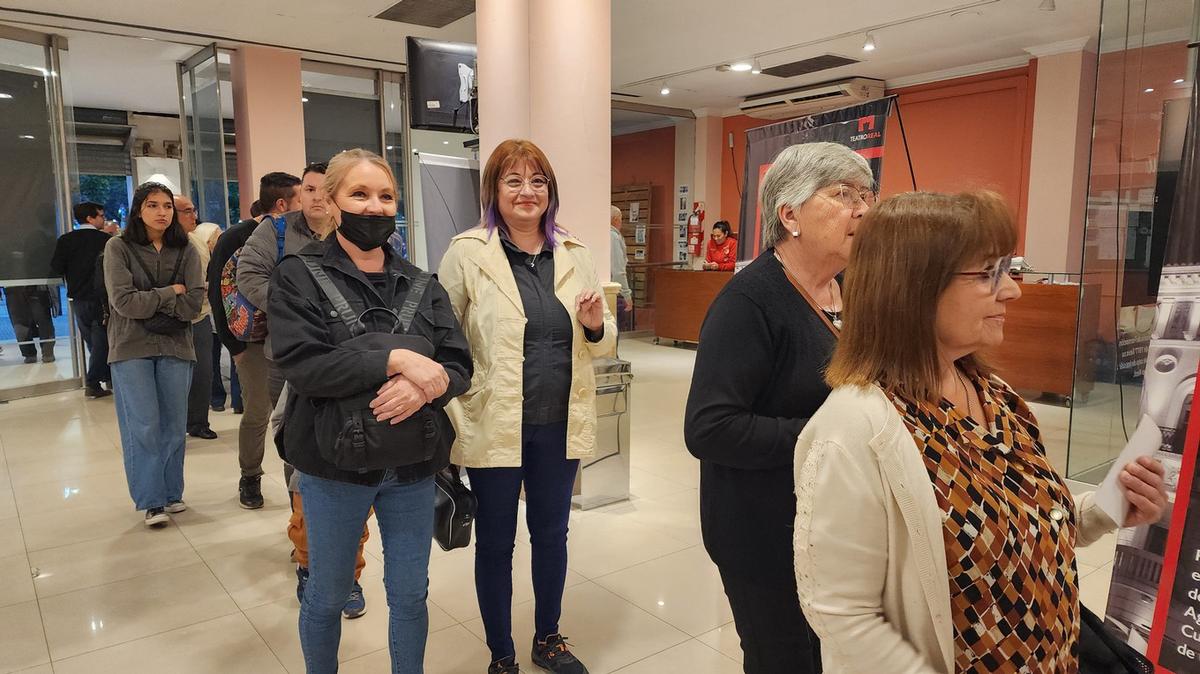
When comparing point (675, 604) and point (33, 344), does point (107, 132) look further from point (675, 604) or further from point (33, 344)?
point (675, 604)

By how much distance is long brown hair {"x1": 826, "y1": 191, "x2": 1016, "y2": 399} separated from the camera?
1024mm

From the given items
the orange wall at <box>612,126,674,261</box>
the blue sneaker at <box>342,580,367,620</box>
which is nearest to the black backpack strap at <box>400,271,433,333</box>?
the blue sneaker at <box>342,580,367,620</box>

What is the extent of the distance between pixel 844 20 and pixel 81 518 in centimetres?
652

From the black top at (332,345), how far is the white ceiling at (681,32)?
4899 millimetres

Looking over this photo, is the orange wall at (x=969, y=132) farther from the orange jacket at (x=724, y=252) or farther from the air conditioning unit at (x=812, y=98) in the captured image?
the orange jacket at (x=724, y=252)

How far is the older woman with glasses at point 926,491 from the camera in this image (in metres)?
0.98

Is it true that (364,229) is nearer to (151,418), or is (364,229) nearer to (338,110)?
(151,418)

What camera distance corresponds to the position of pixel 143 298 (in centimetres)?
339

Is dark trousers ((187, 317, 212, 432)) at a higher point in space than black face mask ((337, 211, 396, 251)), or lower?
lower

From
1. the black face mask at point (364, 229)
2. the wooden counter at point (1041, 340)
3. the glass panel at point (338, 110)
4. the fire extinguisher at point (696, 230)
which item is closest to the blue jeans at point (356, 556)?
the black face mask at point (364, 229)

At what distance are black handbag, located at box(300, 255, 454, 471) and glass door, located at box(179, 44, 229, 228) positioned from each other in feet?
23.0

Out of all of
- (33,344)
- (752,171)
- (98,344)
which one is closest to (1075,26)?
(752,171)

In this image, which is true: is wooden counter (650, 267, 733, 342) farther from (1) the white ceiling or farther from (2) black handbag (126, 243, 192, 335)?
(2) black handbag (126, 243, 192, 335)

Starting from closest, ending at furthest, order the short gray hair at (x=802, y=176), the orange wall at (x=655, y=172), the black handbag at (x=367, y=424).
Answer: the short gray hair at (x=802, y=176)
the black handbag at (x=367, y=424)
the orange wall at (x=655, y=172)
